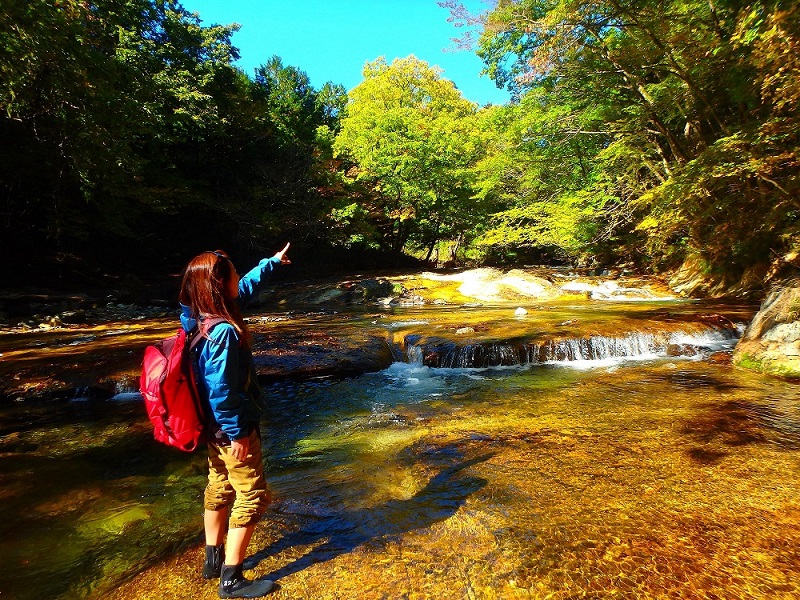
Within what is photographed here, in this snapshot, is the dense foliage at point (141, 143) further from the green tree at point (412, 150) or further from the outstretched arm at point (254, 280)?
the outstretched arm at point (254, 280)

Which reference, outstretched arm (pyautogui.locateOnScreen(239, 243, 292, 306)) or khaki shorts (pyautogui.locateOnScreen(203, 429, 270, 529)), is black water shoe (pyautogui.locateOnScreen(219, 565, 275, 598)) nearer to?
khaki shorts (pyautogui.locateOnScreen(203, 429, 270, 529))

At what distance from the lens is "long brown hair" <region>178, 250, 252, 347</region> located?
1.96 metres

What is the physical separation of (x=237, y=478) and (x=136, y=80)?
1744 cm

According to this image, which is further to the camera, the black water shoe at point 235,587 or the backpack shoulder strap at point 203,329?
the black water shoe at point 235,587

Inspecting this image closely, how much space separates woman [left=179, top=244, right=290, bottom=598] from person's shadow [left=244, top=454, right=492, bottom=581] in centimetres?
34

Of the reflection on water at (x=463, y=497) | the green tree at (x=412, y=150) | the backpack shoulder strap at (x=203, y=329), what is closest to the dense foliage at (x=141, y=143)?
the green tree at (x=412, y=150)

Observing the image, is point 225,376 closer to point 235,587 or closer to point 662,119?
point 235,587

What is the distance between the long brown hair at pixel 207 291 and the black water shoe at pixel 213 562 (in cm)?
120

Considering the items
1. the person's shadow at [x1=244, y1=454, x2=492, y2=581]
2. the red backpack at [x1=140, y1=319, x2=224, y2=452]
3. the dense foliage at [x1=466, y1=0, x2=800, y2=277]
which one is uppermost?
the dense foliage at [x1=466, y1=0, x2=800, y2=277]

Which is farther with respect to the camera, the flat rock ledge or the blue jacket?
the flat rock ledge

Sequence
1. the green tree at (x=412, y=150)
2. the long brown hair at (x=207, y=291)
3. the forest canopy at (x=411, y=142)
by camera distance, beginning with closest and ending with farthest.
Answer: the long brown hair at (x=207, y=291)
the forest canopy at (x=411, y=142)
the green tree at (x=412, y=150)

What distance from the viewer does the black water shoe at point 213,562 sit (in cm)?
219

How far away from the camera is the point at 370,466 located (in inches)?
145

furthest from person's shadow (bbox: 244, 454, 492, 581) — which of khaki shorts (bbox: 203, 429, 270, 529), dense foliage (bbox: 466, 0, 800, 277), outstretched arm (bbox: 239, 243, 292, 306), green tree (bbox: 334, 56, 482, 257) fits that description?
green tree (bbox: 334, 56, 482, 257)
